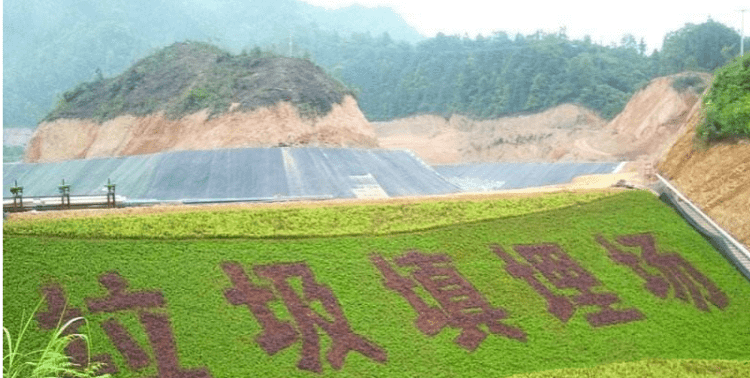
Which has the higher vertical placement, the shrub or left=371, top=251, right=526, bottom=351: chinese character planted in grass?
the shrub

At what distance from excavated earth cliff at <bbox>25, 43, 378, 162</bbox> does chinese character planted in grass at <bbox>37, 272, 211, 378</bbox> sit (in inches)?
930

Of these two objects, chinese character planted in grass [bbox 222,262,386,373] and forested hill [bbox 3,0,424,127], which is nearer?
chinese character planted in grass [bbox 222,262,386,373]

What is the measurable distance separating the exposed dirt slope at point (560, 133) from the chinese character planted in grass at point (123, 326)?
32.9 metres

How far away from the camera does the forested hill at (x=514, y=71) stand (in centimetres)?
6144

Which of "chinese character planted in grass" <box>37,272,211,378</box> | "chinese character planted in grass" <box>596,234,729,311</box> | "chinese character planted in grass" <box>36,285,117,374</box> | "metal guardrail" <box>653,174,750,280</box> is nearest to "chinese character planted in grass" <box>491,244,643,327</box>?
"chinese character planted in grass" <box>596,234,729,311</box>

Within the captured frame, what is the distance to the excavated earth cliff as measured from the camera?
39.9m

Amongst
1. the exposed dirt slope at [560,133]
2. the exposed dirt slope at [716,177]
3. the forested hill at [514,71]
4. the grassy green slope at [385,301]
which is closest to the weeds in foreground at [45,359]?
the grassy green slope at [385,301]

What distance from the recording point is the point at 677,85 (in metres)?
50.5

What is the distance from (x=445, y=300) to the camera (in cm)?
1661

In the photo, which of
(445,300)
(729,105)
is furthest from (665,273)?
(729,105)

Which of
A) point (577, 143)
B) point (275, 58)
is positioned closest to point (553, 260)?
point (275, 58)

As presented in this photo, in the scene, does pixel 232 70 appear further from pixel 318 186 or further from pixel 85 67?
pixel 85 67

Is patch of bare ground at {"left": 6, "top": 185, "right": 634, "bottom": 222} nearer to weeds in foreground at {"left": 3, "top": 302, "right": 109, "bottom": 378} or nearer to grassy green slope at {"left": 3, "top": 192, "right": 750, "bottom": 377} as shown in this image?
grassy green slope at {"left": 3, "top": 192, "right": 750, "bottom": 377}

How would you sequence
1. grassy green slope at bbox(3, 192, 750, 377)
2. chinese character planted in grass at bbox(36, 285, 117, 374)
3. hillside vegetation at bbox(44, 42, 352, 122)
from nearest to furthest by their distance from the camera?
chinese character planted in grass at bbox(36, 285, 117, 374), grassy green slope at bbox(3, 192, 750, 377), hillside vegetation at bbox(44, 42, 352, 122)
